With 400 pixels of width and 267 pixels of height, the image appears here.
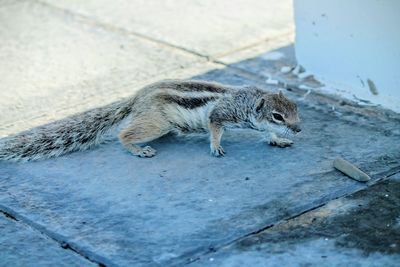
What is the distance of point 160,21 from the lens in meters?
8.79

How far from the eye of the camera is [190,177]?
566 cm

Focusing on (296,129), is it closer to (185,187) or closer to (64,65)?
(185,187)

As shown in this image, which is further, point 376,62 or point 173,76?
point 173,76

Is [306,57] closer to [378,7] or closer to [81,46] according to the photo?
[378,7]

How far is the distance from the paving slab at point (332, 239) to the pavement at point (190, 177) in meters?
0.01

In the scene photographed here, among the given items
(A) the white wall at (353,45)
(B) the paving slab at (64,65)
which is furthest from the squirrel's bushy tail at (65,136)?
(A) the white wall at (353,45)

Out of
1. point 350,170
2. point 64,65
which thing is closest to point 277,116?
point 350,170

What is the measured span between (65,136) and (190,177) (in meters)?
0.99

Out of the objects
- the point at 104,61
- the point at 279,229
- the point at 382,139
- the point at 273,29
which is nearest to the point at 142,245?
the point at 279,229

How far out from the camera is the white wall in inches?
260

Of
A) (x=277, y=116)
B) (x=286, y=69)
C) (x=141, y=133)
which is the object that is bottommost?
(x=286, y=69)

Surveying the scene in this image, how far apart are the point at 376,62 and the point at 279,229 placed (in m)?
2.27

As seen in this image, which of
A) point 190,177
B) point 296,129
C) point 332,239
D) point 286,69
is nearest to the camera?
point 332,239

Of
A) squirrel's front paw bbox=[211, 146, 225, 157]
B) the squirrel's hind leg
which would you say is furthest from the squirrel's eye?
the squirrel's hind leg
